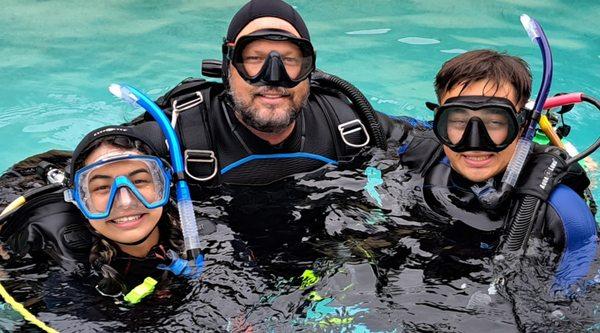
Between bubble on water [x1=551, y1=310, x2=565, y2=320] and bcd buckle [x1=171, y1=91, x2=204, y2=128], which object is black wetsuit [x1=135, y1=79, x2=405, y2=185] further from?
bubble on water [x1=551, y1=310, x2=565, y2=320]

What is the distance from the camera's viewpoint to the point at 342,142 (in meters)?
4.83

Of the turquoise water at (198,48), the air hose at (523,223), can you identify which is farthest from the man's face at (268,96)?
the turquoise water at (198,48)

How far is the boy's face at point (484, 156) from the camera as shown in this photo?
3859mm

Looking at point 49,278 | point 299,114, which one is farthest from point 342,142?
point 49,278

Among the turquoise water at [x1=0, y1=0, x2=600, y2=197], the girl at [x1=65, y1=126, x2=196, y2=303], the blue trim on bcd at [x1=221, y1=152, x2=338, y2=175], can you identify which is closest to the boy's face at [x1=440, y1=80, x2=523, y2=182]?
the blue trim on bcd at [x1=221, y1=152, x2=338, y2=175]

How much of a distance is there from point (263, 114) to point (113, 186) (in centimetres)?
122

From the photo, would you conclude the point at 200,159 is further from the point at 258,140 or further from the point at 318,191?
the point at 318,191

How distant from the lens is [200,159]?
4332mm

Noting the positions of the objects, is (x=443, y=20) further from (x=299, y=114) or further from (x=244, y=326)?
(x=244, y=326)

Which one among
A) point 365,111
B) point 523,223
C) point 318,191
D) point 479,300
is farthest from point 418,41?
point 479,300

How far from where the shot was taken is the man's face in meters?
4.38

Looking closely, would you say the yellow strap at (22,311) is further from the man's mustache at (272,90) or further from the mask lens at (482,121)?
the mask lens at (482,121)

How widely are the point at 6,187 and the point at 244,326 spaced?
5.95 feet

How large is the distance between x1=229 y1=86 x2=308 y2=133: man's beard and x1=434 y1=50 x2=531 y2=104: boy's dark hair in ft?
2.94
